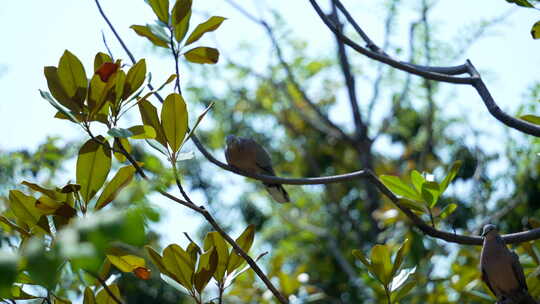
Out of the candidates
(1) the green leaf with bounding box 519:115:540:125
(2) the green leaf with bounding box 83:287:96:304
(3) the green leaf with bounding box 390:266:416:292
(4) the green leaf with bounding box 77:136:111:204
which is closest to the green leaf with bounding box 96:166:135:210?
(4) the green leaf with bounding box 77:136:111:204

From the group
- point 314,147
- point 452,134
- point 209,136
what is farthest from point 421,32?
point 209,136

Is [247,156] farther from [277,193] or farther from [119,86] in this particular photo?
[119,86]

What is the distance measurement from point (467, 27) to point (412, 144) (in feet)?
4.76

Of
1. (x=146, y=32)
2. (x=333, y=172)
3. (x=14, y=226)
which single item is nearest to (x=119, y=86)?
(x=146, y=32)

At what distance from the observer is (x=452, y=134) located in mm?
5367

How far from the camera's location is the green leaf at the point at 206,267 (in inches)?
57.5

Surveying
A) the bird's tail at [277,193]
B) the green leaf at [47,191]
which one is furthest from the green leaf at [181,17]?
the bird's tail at [277,193]

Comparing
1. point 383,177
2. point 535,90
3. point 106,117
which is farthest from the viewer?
point 535,90

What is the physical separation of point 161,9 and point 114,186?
A: 1.70 feet

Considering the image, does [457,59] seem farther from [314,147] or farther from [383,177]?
[383,177]

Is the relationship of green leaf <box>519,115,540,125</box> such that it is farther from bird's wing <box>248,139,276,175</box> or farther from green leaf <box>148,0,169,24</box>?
bird's wing <box>248,139,276,175</box>

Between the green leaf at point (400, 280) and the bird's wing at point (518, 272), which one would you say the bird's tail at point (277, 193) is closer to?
the green leaf at point (400, 280)

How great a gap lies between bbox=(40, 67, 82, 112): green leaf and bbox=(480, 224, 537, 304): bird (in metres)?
1.21

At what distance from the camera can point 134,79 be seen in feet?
4.89
